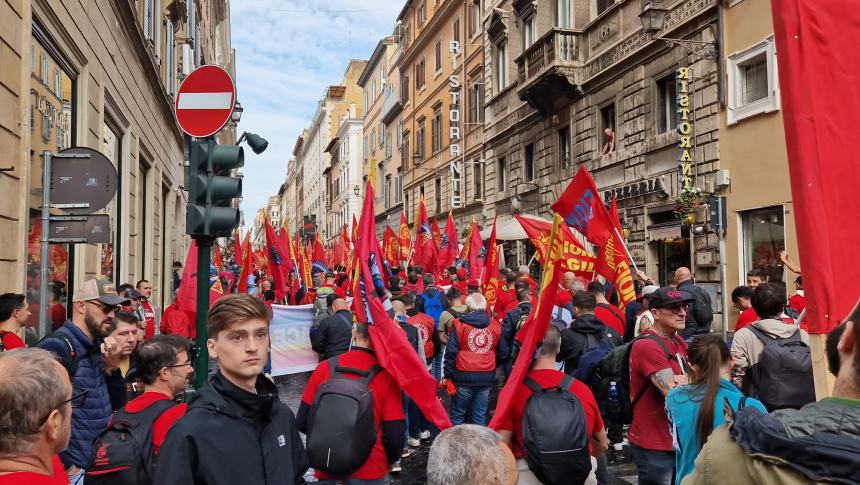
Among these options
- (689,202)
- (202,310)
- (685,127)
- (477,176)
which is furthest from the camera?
(477,176)

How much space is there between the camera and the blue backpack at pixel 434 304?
34.6ft

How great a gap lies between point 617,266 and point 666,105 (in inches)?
379

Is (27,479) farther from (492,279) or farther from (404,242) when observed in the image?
(404,242)

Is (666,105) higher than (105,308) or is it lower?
higher

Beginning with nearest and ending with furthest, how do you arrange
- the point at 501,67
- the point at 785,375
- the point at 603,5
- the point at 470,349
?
1. the point at 785,375
2. the point at 470,349
3. the point at 603,5
4. the point at 501,67

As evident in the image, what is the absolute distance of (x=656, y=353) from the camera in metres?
4.25

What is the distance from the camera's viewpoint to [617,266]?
26.2 ft

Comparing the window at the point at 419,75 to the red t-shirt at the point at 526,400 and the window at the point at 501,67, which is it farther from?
the red t-shirt at the point at 526,400

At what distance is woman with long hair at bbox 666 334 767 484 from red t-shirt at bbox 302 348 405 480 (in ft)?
5.43

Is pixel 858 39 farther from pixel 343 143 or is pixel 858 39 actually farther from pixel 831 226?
pixel 343 143

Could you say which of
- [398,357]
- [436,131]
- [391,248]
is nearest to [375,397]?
[398,357]

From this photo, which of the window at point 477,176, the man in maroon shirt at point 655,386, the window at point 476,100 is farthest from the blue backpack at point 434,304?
the window at point 476,100

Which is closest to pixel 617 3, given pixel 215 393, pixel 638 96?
pixel 638 96

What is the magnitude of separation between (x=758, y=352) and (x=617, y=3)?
15.0 m
